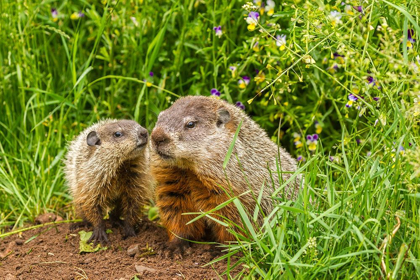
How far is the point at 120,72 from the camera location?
20.6 feet

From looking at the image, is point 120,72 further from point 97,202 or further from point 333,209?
point 333,209

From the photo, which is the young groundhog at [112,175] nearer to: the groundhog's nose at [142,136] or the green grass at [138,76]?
the groundhog's nose at [142,136]

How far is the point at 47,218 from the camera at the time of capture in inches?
211

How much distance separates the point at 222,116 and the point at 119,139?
37.4 inches

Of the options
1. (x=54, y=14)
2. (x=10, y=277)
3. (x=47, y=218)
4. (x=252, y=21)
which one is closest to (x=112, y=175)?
(x=47, y=218)

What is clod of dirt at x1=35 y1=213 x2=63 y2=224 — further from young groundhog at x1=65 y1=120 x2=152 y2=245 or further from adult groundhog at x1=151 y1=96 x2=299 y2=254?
adult groundhog at x1=151 y1=96 x2=299 y2=254

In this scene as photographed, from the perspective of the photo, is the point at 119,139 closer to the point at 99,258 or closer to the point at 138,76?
the point at 99,258

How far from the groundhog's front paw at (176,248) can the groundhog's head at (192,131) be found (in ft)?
2.14

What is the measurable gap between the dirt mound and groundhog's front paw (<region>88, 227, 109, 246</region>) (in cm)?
7

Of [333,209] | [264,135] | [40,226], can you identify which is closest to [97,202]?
[40,226]

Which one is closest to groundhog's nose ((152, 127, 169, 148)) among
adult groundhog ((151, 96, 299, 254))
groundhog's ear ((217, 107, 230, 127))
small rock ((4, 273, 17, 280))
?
adult groundhog ((151, 96, 299, 254))

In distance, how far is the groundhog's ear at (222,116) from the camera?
4520mm

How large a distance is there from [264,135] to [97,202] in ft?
4.87

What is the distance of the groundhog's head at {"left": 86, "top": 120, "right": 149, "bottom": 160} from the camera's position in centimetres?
489
